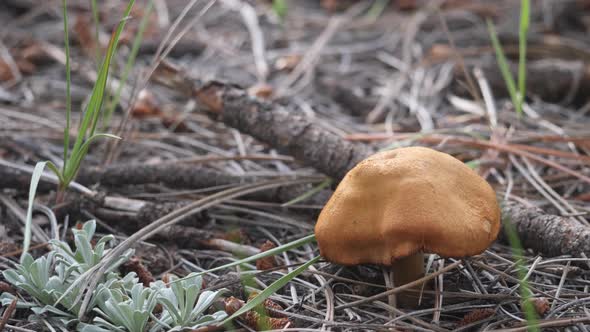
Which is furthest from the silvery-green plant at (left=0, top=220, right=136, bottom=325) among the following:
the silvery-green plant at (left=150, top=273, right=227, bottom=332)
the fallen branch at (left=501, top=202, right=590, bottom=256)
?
the fallen branch at (left=501, top=202, right=590, bottom=256)

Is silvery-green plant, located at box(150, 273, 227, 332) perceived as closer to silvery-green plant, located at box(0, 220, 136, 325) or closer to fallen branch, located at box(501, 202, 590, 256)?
silvery-green plant, located at box(0, 220, 136, 325)

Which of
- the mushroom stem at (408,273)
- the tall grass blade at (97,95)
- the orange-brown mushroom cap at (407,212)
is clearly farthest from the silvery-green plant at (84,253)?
the mushroom stem at (408,273)

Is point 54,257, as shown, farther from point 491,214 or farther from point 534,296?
point 534,296

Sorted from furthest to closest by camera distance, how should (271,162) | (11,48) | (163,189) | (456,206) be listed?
1. (11,48)
2. (271,162)
3. (163,189)
4. (456,206)

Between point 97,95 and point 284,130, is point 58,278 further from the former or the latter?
point 284,130

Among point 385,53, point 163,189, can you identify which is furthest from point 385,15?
point 163,189
